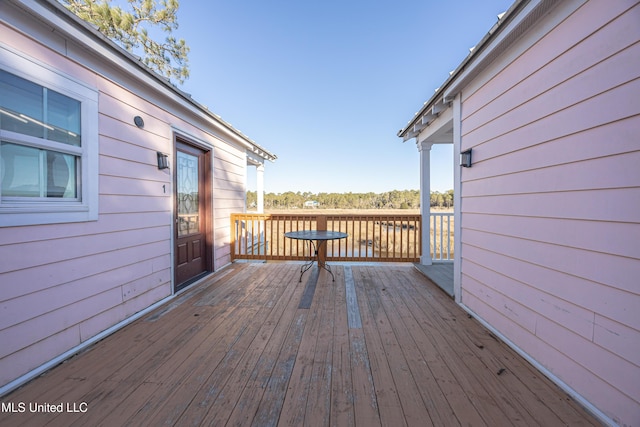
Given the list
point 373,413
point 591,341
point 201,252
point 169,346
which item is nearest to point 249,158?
point 201,252

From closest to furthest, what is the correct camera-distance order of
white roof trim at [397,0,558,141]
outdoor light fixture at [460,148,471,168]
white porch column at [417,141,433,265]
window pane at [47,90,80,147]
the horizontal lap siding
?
the horizontal lap siding, white roof trim at [397,0,558,141], window pane at [47,90,80,147], outdoor light fixture at [460,148,471,168], white porch column at [417,141,433,265]

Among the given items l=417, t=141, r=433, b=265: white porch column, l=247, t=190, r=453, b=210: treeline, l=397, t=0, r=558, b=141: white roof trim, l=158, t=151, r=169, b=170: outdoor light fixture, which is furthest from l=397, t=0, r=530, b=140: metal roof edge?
l=247, t=190, r=453, b=210: treeline

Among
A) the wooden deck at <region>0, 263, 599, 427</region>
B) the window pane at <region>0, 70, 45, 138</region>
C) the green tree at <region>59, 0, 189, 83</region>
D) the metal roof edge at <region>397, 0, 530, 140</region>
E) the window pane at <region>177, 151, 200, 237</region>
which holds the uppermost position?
the green tree at <region>59, 0, 189, 83</region>

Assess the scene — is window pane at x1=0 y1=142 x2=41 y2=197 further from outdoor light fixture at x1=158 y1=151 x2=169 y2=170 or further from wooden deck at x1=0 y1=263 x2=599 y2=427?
wooden deck at x1=0 y1=263 x2=599 y2=427

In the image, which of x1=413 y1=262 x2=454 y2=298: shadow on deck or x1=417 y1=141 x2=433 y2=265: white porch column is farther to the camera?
x1=417 y1=141 x2=433 y2=265: white porch column

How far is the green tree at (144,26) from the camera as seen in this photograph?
4.55 metres

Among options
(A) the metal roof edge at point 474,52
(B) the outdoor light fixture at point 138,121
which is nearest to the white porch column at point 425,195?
(A) the metal roof edge at point 474,52

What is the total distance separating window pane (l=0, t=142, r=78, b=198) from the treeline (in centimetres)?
1908

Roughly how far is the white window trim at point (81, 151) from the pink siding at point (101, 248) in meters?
0.06

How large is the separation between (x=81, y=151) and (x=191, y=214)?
1.75 metres

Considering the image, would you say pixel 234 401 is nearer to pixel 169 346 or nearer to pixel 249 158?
pixel 169 346

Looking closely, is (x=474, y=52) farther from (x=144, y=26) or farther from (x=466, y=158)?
(x=144, y=26)

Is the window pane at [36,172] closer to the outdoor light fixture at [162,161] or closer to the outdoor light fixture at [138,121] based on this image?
the outdoor light fixture at [138,121]

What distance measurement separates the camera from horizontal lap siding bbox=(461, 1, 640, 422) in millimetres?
1224
